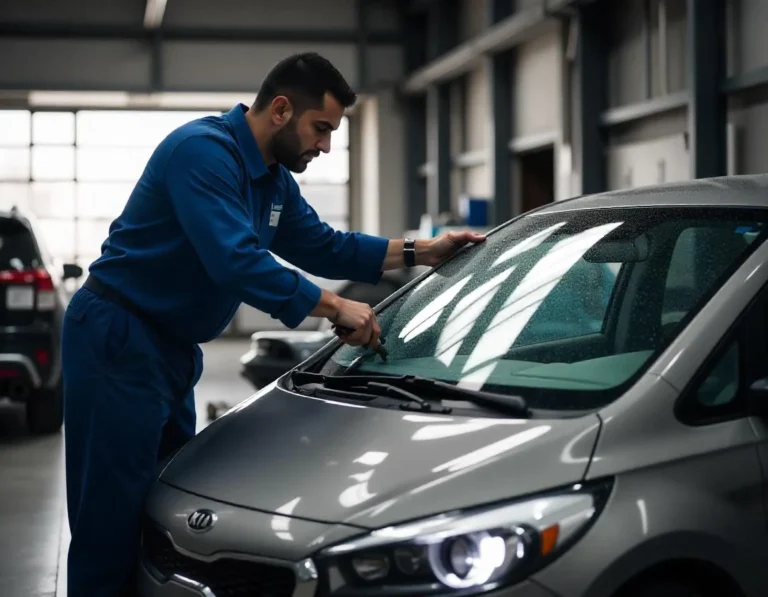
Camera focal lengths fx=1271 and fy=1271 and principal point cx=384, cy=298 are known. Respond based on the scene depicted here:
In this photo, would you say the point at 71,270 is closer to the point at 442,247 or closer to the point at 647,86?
the point at 647,86

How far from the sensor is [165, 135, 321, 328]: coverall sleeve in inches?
123

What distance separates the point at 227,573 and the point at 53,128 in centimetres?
1820

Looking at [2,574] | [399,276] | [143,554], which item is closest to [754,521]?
[143,554]

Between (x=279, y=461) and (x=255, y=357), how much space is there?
6.03 m

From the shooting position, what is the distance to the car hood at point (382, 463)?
97.7 inches

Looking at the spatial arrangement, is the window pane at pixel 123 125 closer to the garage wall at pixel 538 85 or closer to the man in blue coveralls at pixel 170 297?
the garage wall at pixel 538 85

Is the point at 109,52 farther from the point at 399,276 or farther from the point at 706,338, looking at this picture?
the point at 706,338

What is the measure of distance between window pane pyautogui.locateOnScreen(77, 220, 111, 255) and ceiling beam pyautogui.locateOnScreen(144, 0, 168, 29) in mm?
3648

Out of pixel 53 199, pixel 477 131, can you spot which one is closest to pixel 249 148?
pixel 477 131

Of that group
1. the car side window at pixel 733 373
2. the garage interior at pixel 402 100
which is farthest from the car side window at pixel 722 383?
the garage interior at pixel 402 100

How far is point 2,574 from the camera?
511cm

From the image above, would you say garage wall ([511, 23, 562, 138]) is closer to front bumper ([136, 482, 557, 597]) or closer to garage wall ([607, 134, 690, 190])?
garage wall ([607, 134, 690, 190])

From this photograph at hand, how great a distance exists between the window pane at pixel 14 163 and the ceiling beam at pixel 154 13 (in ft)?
10.6

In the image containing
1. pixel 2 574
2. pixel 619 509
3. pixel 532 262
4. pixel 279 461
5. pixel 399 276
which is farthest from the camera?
pixel 399 276
